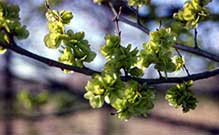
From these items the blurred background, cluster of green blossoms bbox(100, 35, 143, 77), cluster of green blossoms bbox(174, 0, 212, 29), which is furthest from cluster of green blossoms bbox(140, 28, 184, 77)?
the blurred background

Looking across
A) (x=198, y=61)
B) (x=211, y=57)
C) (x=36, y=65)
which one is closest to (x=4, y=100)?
(x=36, y=65)

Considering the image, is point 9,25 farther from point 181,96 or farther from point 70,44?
point 181,96

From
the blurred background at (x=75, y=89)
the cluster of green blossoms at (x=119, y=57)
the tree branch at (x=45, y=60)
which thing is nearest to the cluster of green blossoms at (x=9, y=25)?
the tree branch at (x=45, y=60)

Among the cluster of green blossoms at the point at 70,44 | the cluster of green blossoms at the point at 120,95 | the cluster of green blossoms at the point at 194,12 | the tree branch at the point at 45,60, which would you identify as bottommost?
the cluster of green blossoms at the point at 120,95

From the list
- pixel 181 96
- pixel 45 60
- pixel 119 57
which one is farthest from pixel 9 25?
pixel 181 96

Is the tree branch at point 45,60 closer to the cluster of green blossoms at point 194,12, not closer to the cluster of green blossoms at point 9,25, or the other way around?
the cluster of green blossoms at point 9,25

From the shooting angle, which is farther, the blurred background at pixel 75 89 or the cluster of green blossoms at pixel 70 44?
the blurred background at pixel 75 89

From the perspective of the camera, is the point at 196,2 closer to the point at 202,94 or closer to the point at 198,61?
the point at 198,61
